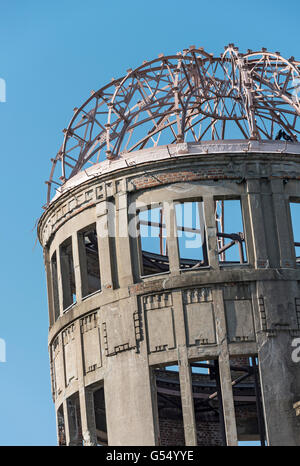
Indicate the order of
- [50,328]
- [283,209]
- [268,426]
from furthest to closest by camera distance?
[50,328] < [283,209] < [268,426]

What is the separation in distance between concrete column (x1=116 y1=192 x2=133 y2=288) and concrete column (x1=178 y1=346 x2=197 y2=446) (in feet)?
10.9

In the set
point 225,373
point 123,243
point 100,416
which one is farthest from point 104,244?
point 100,416

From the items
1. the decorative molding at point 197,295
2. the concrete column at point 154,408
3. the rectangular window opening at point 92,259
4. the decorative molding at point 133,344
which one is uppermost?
the rectangular window opening at point 92,259

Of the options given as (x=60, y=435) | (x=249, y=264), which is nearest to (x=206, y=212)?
(x=249, y=264)

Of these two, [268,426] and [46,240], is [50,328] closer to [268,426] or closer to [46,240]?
[46,240]

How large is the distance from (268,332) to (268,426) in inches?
121

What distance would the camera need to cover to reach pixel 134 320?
140ft

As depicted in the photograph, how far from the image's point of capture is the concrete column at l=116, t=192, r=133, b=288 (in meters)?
43.4

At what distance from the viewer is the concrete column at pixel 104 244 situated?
144 feet

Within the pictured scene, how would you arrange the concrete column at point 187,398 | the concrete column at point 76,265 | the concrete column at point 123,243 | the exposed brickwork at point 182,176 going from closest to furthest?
the concrete column at point 187,398, the concrete column at point 123,243, the exposed brickwork at point 182,176, the concrete column at point 76,265

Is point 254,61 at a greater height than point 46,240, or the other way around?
point 254,61

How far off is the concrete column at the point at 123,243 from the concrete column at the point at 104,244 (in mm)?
360

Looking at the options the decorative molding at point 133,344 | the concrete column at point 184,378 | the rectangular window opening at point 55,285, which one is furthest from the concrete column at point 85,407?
the concrete column at point 184,378

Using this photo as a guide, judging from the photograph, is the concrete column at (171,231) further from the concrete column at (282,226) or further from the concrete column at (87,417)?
the concrete column at (87,417)
